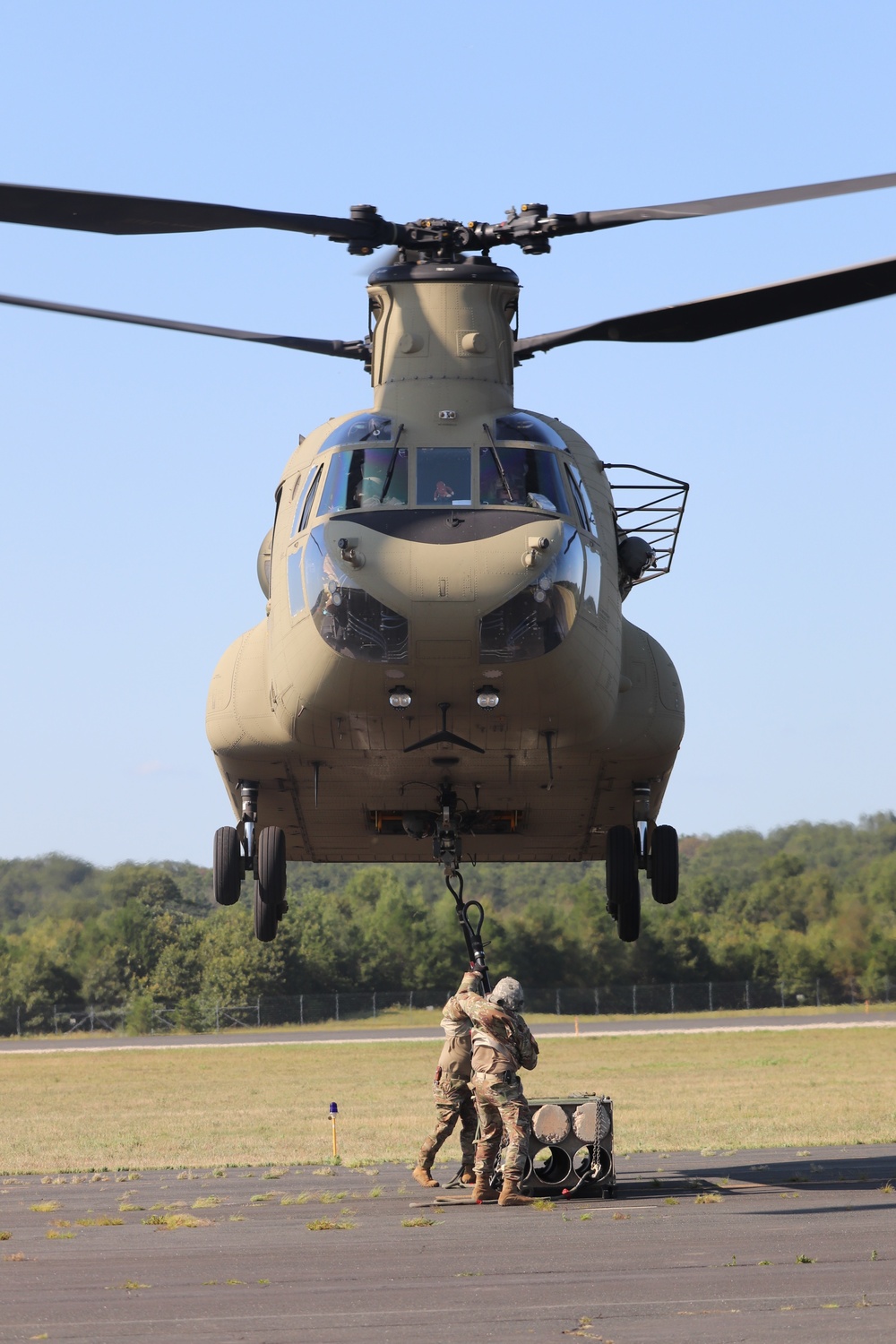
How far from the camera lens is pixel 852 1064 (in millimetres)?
40312

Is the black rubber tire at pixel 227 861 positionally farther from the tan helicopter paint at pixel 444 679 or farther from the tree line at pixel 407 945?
the tree line at pixel 407 945

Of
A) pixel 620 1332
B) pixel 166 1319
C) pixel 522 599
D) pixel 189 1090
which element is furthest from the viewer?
pixel 189 1090

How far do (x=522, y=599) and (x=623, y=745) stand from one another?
3460mm

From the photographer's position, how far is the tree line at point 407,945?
69750 millimetres

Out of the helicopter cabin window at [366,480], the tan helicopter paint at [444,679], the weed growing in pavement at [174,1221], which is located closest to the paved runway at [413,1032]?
the tan helicopter paint at [444,679]

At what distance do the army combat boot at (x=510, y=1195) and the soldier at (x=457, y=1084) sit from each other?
38.4 inches

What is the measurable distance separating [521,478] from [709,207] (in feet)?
8.77

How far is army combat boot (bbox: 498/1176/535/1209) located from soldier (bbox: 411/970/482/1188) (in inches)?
38.4

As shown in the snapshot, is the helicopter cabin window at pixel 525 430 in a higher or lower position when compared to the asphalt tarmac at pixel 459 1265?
higher

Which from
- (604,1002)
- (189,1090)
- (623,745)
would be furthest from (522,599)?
(604,1002)

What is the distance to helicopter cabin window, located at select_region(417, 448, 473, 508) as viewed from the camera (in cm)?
1366

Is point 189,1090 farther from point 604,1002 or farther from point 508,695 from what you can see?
point 604,1002

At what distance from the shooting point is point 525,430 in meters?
14.5

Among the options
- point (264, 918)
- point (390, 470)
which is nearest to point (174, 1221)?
point (264, 918)
